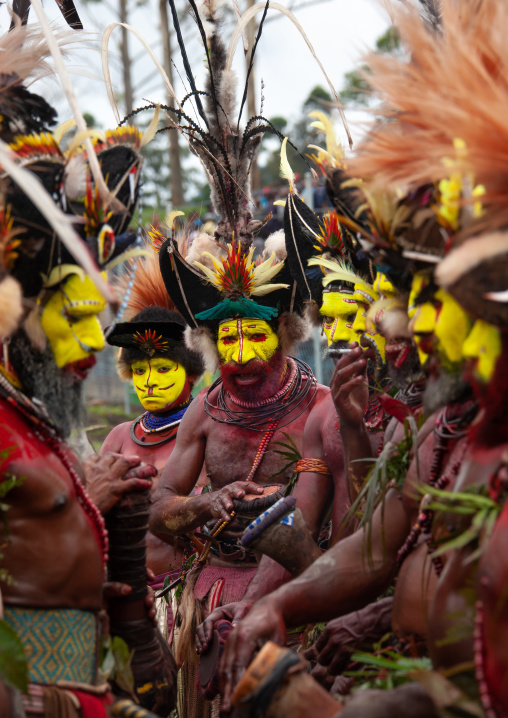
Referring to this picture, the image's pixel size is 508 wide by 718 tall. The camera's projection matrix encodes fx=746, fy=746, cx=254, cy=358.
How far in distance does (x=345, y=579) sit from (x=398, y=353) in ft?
2.72

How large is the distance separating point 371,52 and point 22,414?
Result: 60.7 inches

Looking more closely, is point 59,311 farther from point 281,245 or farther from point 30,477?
point 281,245

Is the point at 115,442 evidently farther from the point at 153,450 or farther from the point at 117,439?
the point at 153,450

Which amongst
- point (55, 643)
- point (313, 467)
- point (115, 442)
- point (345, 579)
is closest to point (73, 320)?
point (55, 643)

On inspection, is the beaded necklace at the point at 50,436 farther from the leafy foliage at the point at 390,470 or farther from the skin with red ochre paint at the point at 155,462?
the skin with red ochre paint at the point at 155,462

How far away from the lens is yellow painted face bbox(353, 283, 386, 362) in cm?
340

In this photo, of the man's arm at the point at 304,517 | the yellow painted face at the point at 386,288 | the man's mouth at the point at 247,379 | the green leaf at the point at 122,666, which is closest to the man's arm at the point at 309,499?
the man's arm at the point at 304,517

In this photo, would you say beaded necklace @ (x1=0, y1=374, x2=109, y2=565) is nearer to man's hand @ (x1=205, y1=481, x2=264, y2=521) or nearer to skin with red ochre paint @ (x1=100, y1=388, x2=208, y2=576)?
man's hand @ (x1=205, y1=481, x2=264, y2=521)

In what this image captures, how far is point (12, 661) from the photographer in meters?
2.01

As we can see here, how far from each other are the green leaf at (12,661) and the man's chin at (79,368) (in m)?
0.82

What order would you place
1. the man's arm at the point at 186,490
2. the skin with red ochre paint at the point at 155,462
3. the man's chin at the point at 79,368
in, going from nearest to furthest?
the man's chin at the point at 79,368
the man's arm at the point at 186,490
the skin with red ochre paint at the point at 155,462

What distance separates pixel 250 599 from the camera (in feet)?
11.5

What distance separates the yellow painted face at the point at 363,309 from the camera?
340 cm

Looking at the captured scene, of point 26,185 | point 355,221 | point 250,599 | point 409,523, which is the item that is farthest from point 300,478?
point 26,185
